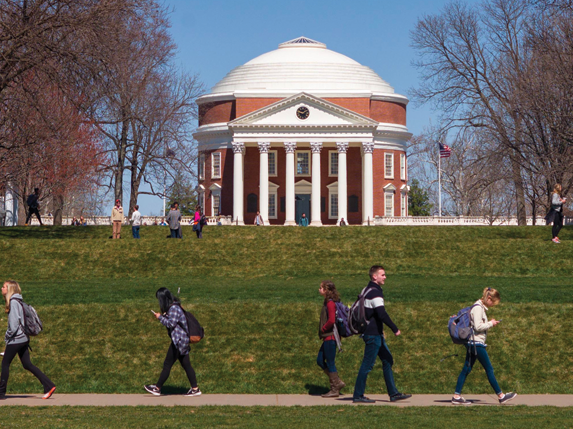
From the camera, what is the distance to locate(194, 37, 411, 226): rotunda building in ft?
246

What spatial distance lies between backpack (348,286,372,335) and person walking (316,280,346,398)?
1.41ft

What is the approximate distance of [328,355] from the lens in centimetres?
1559

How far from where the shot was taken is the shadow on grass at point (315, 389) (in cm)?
1639

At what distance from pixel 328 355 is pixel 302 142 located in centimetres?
6088

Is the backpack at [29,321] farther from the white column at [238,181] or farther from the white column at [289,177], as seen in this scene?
the white column at [238,181]

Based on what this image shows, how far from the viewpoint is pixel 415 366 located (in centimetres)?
1778

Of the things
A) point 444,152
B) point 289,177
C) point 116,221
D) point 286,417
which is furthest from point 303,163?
point 286,417

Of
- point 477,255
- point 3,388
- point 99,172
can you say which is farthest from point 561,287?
point 99,172

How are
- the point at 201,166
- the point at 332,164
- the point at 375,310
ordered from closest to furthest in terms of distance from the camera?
the point at 375,310 < the point at 332,164 < the point at 201,166

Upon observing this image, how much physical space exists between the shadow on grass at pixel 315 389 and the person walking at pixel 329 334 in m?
0.50

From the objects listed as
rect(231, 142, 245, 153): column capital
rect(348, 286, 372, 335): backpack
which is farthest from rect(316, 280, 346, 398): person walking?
rect(231, 142, 245, 153): column capital

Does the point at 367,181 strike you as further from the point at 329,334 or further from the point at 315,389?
the point at 329,334

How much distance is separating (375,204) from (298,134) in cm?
927

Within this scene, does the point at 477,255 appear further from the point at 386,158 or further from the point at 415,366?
the point at 386,158
